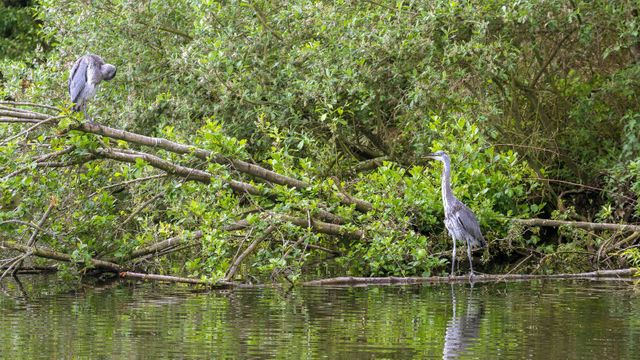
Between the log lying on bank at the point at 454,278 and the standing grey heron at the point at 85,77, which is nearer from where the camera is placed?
the log lying on bank at the point at 454,278

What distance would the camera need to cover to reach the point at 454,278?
12.1 m

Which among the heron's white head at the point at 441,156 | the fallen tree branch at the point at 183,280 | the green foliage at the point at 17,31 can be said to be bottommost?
the fallen tree branch at the point at 183,280

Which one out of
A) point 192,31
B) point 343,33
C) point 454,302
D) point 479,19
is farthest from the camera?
point 192,31

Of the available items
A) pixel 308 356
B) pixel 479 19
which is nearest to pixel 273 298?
pixel 308 356

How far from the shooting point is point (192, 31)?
15539mm

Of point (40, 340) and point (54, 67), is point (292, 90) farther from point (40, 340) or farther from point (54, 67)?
point (40, 340)

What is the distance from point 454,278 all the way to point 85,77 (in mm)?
5344

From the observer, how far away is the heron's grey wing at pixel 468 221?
12156 mm

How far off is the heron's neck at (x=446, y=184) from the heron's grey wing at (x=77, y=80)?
185 inches

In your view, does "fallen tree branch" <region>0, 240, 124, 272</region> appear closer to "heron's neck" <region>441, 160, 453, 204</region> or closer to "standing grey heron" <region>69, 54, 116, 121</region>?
"standing grey heron" <region>69, 54, 116, 121</region>

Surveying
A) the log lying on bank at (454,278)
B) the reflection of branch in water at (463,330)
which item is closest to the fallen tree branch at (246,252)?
the log lying on bank at (454,278)

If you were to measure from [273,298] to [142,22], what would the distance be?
667 cm

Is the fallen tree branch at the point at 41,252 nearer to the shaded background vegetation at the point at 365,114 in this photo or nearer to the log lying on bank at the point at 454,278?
the shaded background vegetation at the point at 365,114

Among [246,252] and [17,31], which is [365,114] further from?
[17,31]
